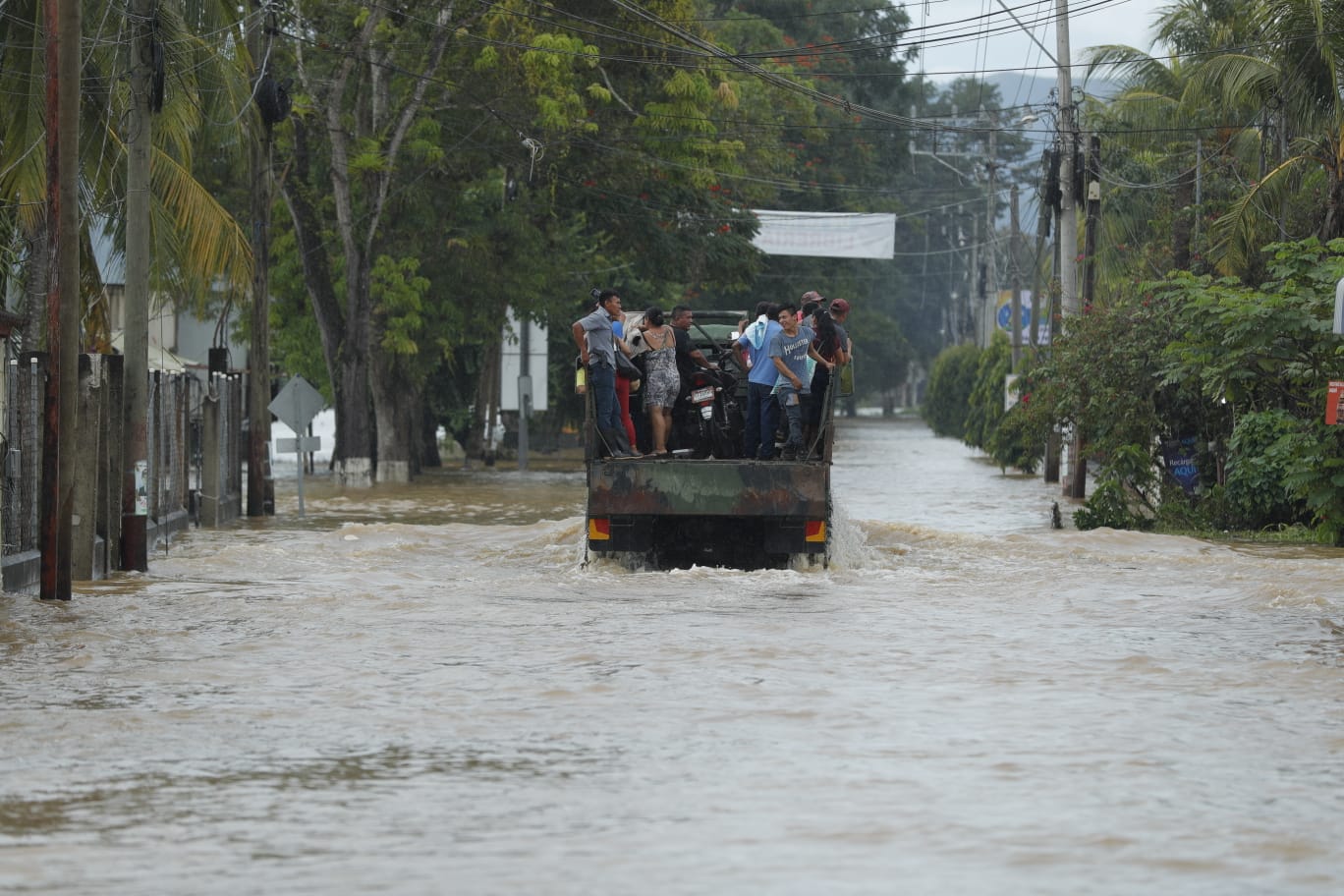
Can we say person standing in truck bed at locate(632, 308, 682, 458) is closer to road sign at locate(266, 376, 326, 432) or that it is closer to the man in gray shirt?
the man in gray shirt

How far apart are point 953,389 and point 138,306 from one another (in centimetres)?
5895

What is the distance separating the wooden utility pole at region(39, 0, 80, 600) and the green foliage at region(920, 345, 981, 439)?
54.3 metres

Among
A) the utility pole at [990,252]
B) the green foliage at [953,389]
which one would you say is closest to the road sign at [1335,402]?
the utility pole at [990,252]

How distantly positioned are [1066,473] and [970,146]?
9910 cm

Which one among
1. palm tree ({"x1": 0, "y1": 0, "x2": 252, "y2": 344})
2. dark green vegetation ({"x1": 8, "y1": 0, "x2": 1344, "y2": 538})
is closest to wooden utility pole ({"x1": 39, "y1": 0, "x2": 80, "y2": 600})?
palm tree ({"x1": 0, "y1": 0, "x2": 252, "y2": 344})

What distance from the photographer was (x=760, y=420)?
19.1m

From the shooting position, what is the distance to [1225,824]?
27.3 ft

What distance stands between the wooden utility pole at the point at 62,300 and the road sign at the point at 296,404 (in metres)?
12.4

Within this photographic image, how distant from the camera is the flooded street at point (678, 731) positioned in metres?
7.64

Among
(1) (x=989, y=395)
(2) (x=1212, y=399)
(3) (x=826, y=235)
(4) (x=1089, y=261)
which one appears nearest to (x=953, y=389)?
(1) (x=989, y=395)

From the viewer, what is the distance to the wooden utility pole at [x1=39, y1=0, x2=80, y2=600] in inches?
624

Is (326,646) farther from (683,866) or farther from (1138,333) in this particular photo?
(1138,333)

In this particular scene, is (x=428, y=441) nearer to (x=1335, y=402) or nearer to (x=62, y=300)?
(x=1335, y=402)

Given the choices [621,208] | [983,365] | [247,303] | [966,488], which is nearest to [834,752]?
[247,303]
